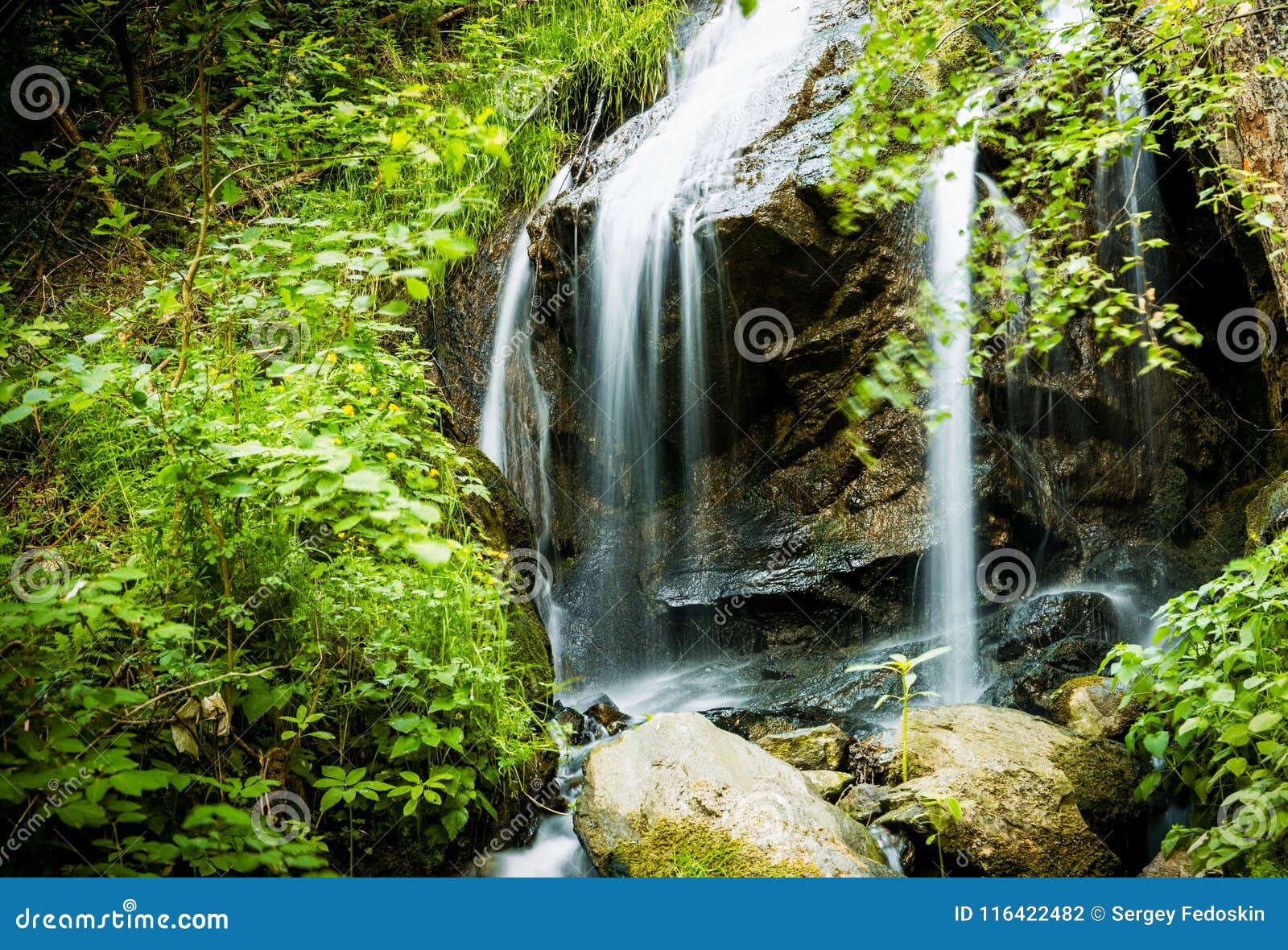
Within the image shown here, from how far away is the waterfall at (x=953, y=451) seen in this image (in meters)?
5.55

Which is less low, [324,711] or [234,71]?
[234,71]

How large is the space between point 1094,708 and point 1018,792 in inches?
41.4

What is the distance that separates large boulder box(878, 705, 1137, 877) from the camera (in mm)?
3213

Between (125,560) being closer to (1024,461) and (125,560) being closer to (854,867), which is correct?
(854,867)

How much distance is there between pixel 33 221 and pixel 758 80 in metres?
5.24

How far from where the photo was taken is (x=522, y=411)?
6582mm

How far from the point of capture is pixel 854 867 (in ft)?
9.48

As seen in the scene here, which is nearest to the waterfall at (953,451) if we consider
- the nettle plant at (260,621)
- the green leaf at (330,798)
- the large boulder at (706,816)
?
the large boulder at (706,816)

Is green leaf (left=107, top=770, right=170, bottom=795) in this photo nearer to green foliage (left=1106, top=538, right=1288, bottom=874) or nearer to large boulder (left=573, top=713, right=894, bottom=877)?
large boulder (left=573, top=713, right=894, bottom=877)

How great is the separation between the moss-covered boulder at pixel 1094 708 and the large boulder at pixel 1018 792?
25 cm

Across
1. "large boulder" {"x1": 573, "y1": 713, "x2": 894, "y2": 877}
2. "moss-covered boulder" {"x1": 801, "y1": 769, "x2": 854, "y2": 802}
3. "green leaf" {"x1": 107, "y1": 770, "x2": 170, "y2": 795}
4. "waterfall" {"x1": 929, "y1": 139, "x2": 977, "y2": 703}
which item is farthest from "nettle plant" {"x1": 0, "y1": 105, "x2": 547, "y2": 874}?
"waterfall" {"x1": 929, "y1": 139, "x2": 977, "y2": 703}

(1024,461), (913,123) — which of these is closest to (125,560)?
(913,123)

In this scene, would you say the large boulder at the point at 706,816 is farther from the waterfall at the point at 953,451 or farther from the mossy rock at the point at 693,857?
the waterfall at the point at 953,451

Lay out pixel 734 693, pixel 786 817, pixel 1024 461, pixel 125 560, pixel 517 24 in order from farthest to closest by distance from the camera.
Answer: pixel 517 24, pixel 1024 461, pixel 734 693, pixel 125 560, pixel 786 817
